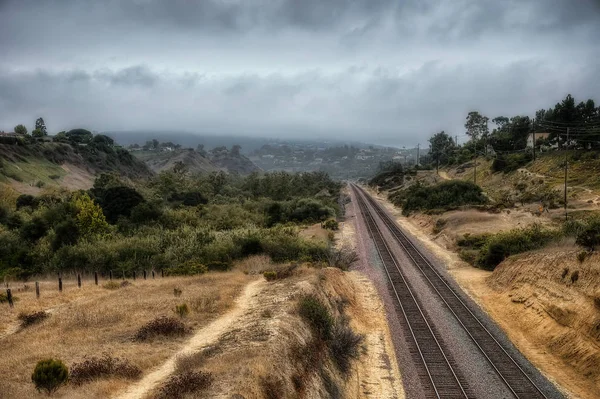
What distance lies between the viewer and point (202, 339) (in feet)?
58.5

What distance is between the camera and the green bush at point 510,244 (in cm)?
3409

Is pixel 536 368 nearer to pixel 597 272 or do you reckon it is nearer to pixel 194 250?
pixel 597 272

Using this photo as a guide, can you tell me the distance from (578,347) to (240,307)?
51.4 feet

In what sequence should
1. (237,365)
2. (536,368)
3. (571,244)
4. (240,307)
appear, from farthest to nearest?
1. (571,244)
2. (240,307)
3. (536,368)
4. (237,365)

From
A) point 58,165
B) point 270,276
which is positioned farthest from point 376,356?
point 58,165

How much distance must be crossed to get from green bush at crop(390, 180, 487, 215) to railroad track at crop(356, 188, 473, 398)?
35.2m

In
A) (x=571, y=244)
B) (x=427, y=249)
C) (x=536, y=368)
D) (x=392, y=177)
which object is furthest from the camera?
(x=392, y=177)

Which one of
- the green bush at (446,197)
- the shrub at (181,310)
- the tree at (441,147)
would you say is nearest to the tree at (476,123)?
the tree at (441,147)

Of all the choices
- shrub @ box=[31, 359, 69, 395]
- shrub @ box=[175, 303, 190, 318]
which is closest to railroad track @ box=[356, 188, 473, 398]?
shrub @ box=[175, 303, 190, 318]

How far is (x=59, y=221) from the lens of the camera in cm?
4706

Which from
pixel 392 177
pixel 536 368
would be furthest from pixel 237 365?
pixel 392 177

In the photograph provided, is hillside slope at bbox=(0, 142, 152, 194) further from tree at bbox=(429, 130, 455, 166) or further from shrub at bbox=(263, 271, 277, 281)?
tree at bbox=(429, 130, 455, 166)

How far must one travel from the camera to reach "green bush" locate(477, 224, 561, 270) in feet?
112

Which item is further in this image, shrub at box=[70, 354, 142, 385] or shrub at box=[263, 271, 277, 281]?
shrub at box=[263, 271, 277, 281]
